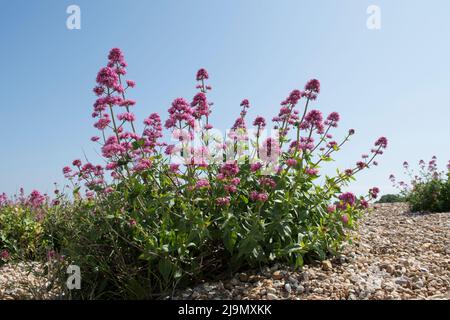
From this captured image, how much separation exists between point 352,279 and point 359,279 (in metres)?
0.08

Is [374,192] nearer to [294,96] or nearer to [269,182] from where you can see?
[294,96]

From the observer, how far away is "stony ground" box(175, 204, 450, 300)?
4.11 meters

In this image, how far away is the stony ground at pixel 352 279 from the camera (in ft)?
13.5

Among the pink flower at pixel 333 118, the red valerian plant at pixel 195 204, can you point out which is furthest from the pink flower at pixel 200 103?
the pink flower at pixel 333 118

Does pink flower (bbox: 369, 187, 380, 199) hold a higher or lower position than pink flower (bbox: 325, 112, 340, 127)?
lower

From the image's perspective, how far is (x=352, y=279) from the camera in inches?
175

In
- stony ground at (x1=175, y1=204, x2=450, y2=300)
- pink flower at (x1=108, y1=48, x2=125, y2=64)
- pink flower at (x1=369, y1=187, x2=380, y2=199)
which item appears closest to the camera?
stony ground at (x1=175, y1=204, x2=450, y2=300)

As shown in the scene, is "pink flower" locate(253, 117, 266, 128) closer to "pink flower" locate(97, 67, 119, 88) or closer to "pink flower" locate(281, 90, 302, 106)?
"pink flower" locate(281, 90, 302, 106)

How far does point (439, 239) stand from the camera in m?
6.93

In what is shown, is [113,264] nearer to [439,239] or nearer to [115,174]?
[115,174]

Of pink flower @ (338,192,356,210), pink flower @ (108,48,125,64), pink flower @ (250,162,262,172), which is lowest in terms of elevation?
pink flower @ (338,192,356,210)

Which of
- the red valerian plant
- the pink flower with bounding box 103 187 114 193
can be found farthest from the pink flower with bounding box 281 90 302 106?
the pink flower with bounding box 103 187 114 193

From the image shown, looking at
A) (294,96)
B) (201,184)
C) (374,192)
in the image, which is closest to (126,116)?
(201,184)

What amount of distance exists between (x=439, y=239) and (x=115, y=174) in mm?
5393
